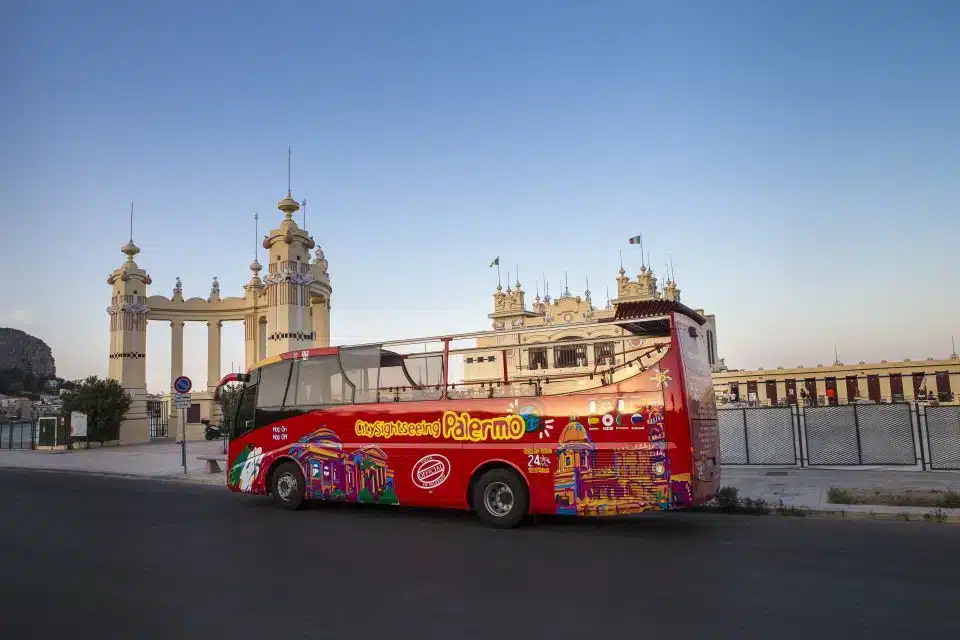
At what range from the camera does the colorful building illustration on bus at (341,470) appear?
13344mm

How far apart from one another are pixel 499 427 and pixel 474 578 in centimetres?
449

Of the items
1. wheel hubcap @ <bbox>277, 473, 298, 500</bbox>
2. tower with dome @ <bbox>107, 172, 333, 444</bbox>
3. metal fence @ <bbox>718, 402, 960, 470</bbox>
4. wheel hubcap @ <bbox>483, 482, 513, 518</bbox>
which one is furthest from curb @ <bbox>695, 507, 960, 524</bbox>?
tower with dome @ <bbox>107, 172, 333, 444</bbox>

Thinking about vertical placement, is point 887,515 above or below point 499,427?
below

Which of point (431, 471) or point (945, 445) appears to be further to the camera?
point (945, 445)

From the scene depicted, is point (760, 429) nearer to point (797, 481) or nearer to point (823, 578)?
point (797, 481)

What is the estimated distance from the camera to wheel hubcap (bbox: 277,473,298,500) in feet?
47.6

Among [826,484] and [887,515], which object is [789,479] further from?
[887,515]

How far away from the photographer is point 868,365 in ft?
168

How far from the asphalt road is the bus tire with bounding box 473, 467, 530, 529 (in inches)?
17.6

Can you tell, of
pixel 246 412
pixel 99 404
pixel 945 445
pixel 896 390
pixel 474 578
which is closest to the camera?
pixel 474 578

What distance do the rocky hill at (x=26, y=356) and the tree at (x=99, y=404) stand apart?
144 meters

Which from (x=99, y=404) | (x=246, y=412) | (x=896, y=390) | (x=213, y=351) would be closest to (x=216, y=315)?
(x=213, y=351)

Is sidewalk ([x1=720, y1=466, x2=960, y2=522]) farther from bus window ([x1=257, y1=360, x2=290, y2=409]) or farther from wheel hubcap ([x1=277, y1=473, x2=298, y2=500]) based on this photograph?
bus window ([x1=257, y1=360, x2=290, y2=409])

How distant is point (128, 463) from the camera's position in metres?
27.4
